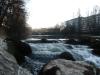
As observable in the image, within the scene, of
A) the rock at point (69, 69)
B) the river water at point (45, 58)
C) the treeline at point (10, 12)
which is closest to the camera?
the rock at point (69, 69)

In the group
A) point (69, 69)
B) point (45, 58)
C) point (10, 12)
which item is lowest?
point (45, 58)

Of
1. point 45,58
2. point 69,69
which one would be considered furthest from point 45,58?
point 69,69

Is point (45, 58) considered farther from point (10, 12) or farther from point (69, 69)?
point (10, 12)

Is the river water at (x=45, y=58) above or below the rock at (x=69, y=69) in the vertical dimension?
below

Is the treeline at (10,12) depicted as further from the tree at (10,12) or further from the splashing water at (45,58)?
the splashing water at (45,58)

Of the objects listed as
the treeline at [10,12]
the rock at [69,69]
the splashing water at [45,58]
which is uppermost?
the treeline at [10,12]

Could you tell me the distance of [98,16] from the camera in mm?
78750

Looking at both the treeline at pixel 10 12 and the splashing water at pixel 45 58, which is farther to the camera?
the treeline at pixel 10 12

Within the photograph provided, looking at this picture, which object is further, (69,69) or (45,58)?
(45,58)

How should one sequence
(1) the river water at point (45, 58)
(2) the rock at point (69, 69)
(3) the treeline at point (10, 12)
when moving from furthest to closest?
(3) the treeline at point (10, 12), (1) the river water at point (45, 58), (2) the rock at point (69, 69)

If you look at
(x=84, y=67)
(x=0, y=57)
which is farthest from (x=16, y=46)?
(x=0, y=57)

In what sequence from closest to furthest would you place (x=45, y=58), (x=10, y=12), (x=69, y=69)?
(x=69, y=69) < (x=45, y=58) < (x=10, y=12)

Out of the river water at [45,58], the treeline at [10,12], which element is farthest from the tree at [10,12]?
the river water at [45,58]

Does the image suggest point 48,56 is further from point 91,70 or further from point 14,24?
point 14,24
